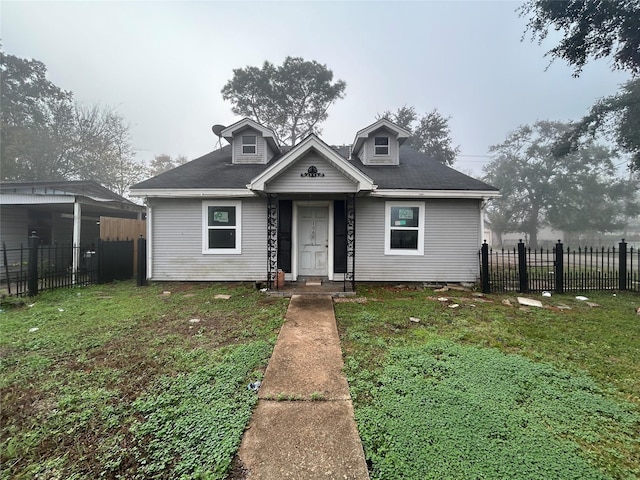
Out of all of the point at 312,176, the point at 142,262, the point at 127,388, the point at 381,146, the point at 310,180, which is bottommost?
the point at 127,388

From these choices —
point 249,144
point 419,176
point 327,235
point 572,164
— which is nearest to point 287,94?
point 249,144

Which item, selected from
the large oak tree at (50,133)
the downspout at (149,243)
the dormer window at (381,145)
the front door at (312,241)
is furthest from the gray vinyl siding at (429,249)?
the large oak tree at (50,133)

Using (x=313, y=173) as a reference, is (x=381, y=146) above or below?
above

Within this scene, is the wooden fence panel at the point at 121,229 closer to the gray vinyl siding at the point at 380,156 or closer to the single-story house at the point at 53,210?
the single-story house at the point at 53,210

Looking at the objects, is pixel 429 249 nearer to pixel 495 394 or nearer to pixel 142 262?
pixel 495 394

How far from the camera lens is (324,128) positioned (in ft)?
72.3

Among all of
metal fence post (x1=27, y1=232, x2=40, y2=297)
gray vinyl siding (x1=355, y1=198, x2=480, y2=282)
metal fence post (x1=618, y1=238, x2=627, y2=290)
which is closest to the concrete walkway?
gray vinyl siding (x1=355, y1=198, x2=480, y2=282)

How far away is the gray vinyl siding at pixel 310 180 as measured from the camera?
22.4 ft

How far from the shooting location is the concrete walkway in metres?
1.81

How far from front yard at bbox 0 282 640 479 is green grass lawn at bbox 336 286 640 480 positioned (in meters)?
0.01

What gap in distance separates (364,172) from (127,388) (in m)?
7.89

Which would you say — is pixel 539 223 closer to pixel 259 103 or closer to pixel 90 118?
pixel 259 103

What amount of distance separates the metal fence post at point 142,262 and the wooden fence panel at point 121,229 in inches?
47.5

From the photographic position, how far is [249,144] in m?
9.70
